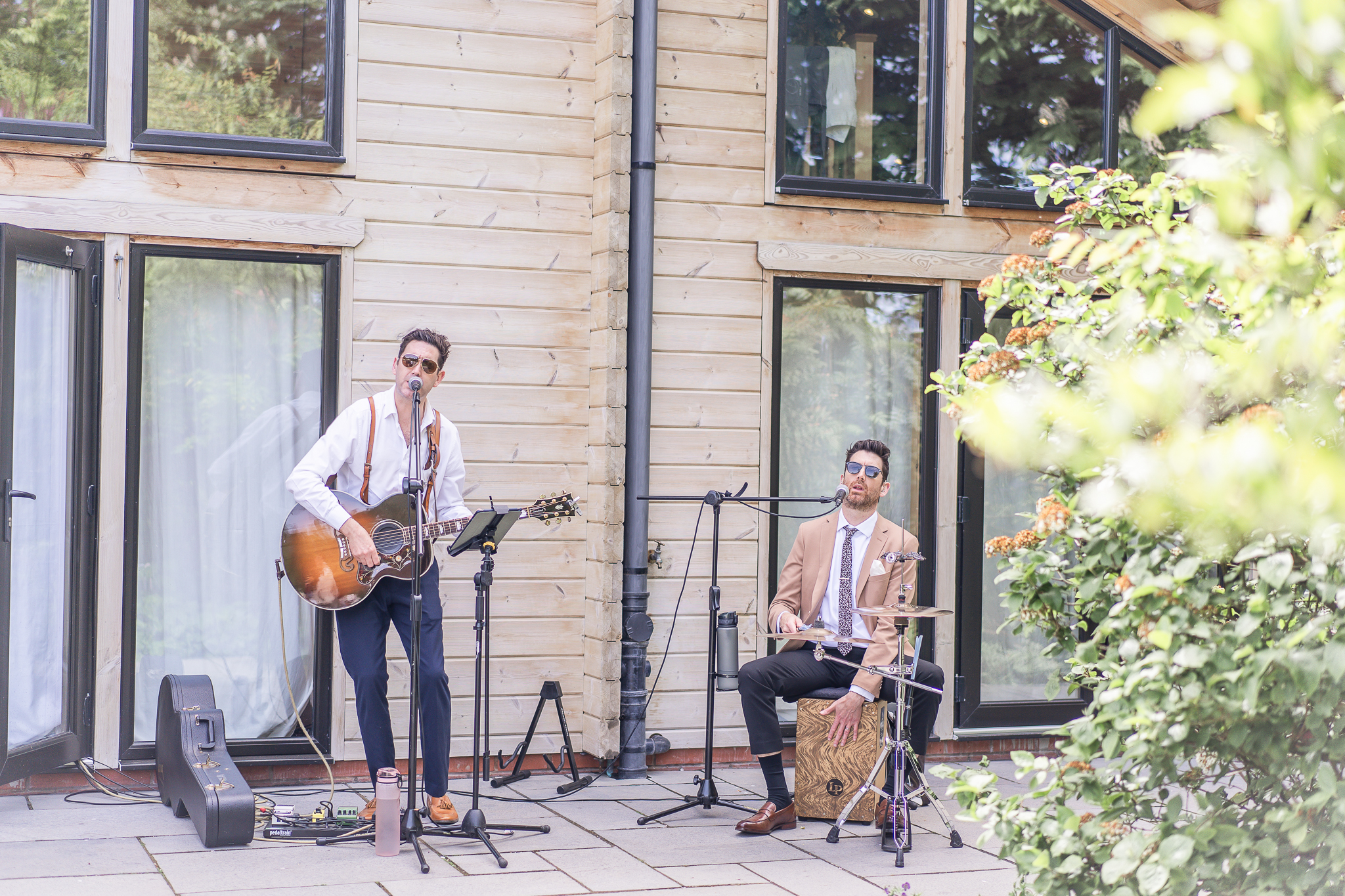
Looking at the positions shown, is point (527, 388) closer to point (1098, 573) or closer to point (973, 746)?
point (973, 746)

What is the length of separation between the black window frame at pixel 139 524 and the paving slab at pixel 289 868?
107cm

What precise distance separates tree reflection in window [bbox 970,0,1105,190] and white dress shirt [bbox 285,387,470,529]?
9.84ft

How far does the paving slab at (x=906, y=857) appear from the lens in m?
4.39

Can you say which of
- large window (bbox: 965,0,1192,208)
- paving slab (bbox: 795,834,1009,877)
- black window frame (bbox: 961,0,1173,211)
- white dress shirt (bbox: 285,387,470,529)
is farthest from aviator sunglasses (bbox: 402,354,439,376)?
black window frame (bbox: 961,0,1173,211)

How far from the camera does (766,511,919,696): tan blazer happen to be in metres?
4.88

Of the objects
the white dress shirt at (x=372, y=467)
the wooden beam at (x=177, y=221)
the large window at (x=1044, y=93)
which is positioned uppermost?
the large window at (x=1044, y=93)

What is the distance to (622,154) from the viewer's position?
5.74 metres

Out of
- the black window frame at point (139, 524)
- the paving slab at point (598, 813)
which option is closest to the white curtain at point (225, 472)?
the black window frame at point (139, 524)

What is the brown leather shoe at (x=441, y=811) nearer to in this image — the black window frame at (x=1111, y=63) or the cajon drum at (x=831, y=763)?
the cajon drum at (x=831, y=763)

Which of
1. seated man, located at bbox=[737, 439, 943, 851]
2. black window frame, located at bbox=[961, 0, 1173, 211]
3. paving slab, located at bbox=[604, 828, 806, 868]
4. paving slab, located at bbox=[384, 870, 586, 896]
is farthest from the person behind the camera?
black window frame, located at bbox=[961, 0, 1173, 211]

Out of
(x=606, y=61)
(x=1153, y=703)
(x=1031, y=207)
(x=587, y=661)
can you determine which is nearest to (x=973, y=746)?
(x=587, y=661)

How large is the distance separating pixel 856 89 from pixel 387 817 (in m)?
3.89

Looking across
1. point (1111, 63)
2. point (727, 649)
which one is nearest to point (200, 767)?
point (727, 649)

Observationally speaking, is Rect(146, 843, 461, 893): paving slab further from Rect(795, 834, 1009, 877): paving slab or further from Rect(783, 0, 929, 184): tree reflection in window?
Rect(783, 0, 929, 184): tree reflection in window
